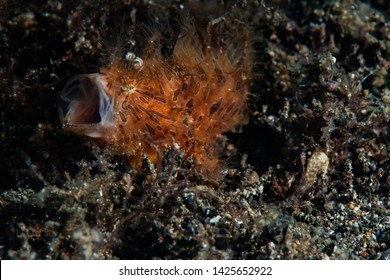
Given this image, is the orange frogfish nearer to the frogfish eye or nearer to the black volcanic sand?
the frogfish eye

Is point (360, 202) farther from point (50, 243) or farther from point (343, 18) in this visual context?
point (50, 243)

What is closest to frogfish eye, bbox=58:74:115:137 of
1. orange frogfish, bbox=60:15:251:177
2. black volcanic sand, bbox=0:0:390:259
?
orange frogfish, bbox=60:15:251:177

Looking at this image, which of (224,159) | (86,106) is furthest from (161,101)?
(224,159)

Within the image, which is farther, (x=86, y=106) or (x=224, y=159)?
(x=224, y=159)

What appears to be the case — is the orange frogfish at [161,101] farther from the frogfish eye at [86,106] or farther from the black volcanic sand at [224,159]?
the black volcanic sand at [224,159]

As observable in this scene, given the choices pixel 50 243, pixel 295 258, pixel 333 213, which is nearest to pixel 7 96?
pixel 50 243

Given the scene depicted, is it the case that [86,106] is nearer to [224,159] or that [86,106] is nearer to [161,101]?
[161,101]
